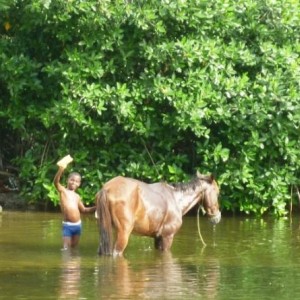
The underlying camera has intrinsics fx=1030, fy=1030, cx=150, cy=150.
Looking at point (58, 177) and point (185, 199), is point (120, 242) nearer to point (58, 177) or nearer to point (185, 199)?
point (58, 177)

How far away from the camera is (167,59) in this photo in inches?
711

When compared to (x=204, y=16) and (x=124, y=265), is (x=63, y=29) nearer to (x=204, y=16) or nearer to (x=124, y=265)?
(x=204, y=16)

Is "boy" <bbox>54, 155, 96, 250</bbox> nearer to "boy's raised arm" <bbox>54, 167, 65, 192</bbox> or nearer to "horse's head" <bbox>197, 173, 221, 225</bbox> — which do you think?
"boy's raised arm" <bbox>54, 167, 65, 192</bbox>

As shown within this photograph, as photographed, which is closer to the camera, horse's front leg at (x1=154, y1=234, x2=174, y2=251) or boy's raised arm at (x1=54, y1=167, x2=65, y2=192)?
boy's raised arm at (x1=54, y1=167, x2=65, y2=192)

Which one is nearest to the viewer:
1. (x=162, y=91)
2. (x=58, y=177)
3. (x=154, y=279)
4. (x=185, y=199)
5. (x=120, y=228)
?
(x=154, y=279)

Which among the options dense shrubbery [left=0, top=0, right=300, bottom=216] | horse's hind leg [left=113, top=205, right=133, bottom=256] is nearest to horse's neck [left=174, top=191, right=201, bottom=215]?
horse's hind leg [left=113, top=205, right=133, bottom=256]

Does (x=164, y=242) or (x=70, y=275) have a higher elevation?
(x=164, y=242)

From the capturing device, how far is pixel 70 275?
1161cm

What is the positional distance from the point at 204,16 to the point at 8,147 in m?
5.28

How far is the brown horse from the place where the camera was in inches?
517

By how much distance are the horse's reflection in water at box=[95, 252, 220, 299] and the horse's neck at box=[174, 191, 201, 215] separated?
1.27 meters

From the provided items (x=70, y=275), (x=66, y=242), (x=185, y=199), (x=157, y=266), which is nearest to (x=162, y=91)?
(x=185, y=199)

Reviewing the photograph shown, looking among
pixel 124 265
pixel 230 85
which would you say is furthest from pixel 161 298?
pixel 230 85

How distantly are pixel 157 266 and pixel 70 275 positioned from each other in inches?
53.2
